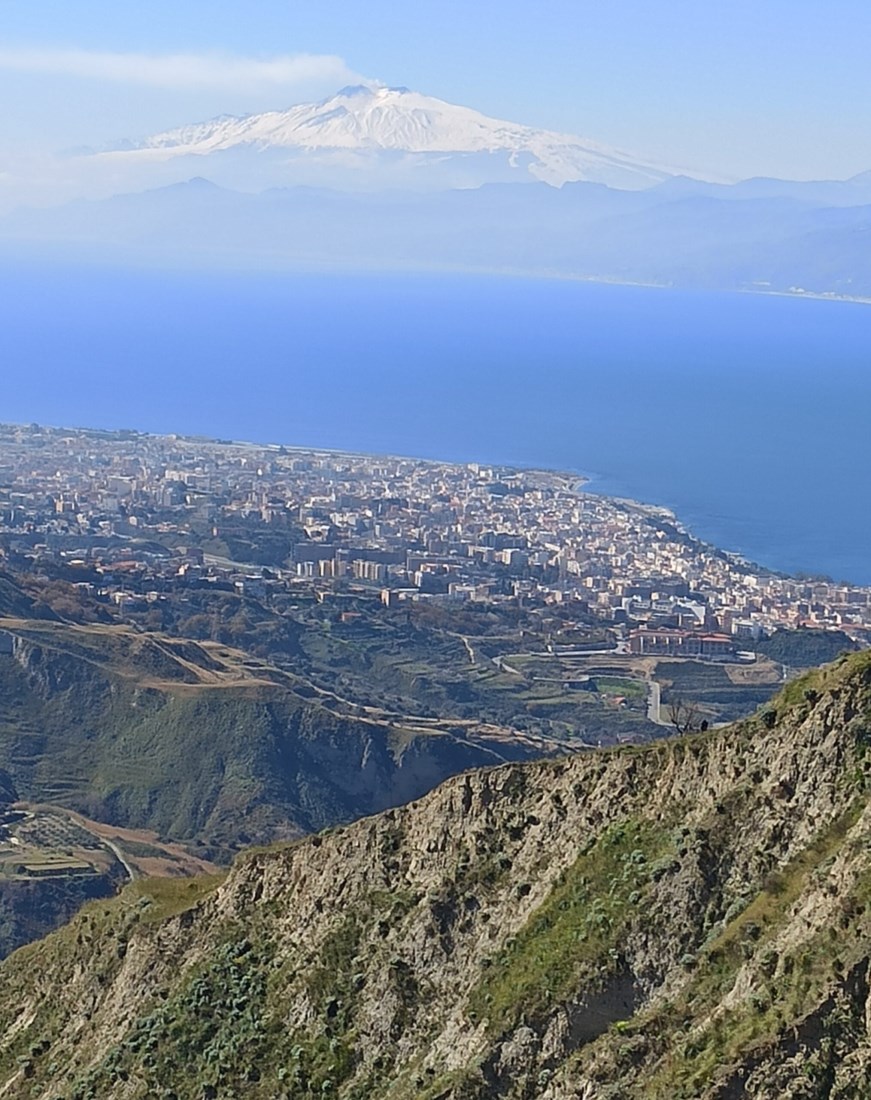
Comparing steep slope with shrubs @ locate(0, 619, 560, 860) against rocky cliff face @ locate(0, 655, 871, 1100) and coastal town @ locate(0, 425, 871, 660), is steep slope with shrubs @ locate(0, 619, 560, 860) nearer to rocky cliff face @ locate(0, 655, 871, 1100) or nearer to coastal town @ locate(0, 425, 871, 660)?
coastal town @ locate(0, 425, 871, 660)

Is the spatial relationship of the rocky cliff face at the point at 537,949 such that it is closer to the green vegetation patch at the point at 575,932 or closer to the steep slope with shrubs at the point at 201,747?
the green vegetation patch at the point at 575,932

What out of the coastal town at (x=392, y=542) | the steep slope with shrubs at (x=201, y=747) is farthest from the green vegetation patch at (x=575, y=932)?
the coastal town at (x=392, y=542)

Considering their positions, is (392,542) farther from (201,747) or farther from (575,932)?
(575,932)

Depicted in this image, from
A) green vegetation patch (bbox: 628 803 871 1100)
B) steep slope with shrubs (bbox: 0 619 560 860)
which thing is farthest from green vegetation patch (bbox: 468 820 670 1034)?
steep slope with shrubs (bbox: 0 619 560 860)

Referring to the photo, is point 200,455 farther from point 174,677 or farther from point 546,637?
point 174,677

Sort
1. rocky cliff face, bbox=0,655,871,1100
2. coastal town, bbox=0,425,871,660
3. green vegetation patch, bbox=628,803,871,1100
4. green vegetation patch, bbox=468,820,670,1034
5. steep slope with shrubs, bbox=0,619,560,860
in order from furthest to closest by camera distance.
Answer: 1. coastal town, bbox=0,425,871,660
2. steep slope with shrubs, bbox=0,619,560,860
3. green vegetation patch, bbox=468,820,670,1034
4. rocky cliff face, bbox=0,655,871,1100
5. green vegetation patch, bbox=628,803,871,1100
